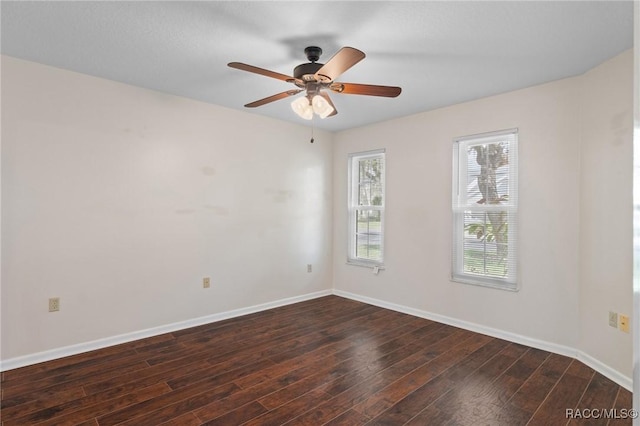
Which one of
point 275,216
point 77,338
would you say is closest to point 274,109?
point 275,216

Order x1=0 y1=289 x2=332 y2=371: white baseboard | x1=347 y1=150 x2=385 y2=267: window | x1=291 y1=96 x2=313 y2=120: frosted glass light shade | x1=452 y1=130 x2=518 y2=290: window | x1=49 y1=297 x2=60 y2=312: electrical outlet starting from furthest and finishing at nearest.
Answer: x1=347 y1=150 x2=385 y2=267: window
x1=452 y1=130 x2=518 y2=290: window
x1=49 y1=297 x2=60 y2=312: electrical outlet
x1=0 y1=289 x2=332 y2=371: white baseboard
x1=291 y1=96 x2=313 y2=120: frosted glass light shade

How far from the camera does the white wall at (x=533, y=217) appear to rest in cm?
258

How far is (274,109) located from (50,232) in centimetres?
251

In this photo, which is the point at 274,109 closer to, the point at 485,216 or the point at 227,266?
the point at 227,266

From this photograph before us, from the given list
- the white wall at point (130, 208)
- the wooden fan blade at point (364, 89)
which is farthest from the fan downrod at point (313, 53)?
the white wall at point (130, 208)

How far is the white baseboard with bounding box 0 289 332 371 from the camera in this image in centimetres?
266

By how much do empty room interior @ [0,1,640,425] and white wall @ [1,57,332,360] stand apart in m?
0.02

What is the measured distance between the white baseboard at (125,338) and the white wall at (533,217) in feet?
4.98

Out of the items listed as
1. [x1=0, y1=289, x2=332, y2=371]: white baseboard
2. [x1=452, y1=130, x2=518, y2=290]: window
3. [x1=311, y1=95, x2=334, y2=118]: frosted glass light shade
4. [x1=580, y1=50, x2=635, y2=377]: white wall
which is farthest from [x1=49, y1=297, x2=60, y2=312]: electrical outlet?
[x1=580, y1=50, x2=635, y2=377]: white wall

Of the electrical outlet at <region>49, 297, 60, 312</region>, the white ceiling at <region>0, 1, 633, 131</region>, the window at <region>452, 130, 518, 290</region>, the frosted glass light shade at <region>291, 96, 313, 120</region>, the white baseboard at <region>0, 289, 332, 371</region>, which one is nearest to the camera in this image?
the white ceiling at <region>0, 1, 633, 131</region>

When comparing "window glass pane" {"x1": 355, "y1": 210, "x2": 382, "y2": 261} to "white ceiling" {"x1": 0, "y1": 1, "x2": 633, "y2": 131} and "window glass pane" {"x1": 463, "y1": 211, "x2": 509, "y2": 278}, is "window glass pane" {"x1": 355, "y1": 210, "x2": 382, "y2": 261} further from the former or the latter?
"white ceiling" {"x1": 0, "y1": 1, "x2": 633, "y2": 131}

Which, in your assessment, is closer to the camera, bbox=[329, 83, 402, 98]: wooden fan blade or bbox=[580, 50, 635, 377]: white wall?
bbox=[329, 83, 402, 98]: wooden fan blade

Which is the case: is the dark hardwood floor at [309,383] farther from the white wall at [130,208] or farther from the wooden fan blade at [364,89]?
the wooden fan blade at [364,89]

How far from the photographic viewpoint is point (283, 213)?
4.50 m
